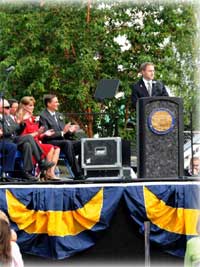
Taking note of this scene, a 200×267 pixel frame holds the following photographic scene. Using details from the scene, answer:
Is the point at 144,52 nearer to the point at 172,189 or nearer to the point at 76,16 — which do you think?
the point at 76,16

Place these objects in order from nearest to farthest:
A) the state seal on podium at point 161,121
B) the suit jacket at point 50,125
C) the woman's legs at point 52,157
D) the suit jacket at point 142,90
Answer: the state seal on podium at point 161,121 → the suit jacket at point 142,90 → the woman's legs at point 52,157 → the suit jacket at point 50,125

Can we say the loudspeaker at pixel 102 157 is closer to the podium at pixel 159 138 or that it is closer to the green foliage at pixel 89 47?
the podium at pixel 159 138

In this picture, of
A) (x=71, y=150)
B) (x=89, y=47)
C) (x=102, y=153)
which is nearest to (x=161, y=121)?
(x=102, y=153)

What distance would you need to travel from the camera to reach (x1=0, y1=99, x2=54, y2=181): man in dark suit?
10.3 m

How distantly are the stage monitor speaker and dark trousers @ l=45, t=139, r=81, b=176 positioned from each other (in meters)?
0.65

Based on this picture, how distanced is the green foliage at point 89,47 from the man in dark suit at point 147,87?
5036 mm

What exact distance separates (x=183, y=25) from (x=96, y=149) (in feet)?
25.2

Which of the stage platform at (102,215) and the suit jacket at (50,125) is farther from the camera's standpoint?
the suit jacket at (50,125)

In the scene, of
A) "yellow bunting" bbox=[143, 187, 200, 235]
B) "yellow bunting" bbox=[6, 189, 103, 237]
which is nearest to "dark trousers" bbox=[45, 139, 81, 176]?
"yellow bunting" bbox=[6, 189, 103, 237]

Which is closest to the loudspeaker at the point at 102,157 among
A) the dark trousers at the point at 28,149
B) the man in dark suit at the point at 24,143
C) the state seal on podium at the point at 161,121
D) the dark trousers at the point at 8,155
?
the man in dark suit at the point at 24,143

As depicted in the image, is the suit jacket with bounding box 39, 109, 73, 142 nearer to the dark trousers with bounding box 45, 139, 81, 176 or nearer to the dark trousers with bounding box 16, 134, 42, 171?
the dark trousers with bounding box 45, 139, 81, 176

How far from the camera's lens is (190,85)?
59.2 feet

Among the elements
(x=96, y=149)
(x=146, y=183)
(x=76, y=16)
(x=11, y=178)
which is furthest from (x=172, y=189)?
(x=76, y=16)

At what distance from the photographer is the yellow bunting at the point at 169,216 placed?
9.71 metres
